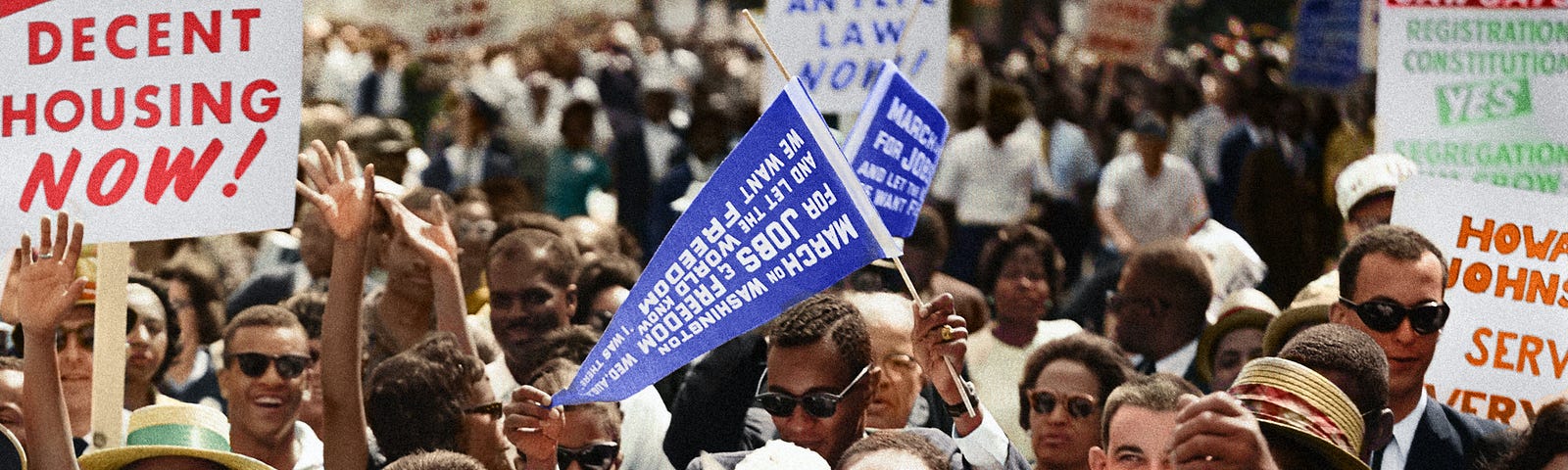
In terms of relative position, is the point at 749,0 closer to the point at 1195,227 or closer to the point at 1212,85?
the point at 1212,85

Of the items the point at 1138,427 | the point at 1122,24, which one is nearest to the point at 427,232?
the point at 1138,427

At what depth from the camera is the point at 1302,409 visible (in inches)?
174

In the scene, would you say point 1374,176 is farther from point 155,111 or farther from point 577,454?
point 155,111

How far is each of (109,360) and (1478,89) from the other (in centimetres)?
468

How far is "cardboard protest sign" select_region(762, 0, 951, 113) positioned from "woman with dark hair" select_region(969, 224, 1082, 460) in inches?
34.2

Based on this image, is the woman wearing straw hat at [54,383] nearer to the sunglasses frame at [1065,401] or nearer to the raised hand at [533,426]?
the raised hand at [533,426]

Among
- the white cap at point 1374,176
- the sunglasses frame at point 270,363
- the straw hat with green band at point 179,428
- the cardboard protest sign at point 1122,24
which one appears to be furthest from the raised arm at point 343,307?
the cardboard protest sign at point 1122,24

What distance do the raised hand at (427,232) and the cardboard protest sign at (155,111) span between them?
84 cm

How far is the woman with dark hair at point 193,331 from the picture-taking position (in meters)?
7.79

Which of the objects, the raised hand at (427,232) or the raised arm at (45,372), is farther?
the raised hand at (427,232)

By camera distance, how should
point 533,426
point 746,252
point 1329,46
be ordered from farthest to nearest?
1. point 1329,46
2. point 533,426
3. point 746,252

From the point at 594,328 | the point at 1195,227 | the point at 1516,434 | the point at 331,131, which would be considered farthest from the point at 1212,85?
the point at 1516,434

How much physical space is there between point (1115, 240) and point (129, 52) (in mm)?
7160

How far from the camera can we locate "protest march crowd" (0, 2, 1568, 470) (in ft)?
16.9
